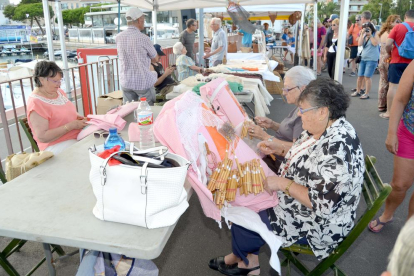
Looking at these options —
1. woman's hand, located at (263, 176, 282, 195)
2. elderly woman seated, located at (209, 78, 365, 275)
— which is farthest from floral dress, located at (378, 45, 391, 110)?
woman's hand, located at (263, 176, 282, 195)

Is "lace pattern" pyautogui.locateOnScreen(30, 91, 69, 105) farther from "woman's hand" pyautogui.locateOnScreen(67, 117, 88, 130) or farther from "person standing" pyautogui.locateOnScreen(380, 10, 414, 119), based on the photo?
"person standing" pyautogui.locateOnScreen(380, 10, 414, 119)

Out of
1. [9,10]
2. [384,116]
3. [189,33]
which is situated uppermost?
[9,10]

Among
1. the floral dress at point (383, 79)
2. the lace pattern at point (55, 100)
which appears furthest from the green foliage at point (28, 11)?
the lace pattern at point (55, 100)

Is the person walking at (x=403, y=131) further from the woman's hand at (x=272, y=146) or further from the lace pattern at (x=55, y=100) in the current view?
the lace pattern at (x=55, y=100)

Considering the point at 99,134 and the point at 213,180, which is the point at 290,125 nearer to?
the point at 213,180

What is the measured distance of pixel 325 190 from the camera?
4.80 feet

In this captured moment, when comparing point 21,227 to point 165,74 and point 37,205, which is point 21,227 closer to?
point 37,205

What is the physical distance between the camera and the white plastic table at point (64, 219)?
117cm

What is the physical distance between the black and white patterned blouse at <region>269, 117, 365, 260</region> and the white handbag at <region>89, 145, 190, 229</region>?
71 centimetres

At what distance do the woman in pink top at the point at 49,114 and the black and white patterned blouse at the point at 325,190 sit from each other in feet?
5.65

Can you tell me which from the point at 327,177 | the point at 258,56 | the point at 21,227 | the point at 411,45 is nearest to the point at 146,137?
the point at 21,227

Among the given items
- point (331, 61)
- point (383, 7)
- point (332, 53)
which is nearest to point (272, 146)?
point (332, 53)

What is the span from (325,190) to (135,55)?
3310 millimetres

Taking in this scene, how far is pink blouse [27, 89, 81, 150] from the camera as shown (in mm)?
2338
